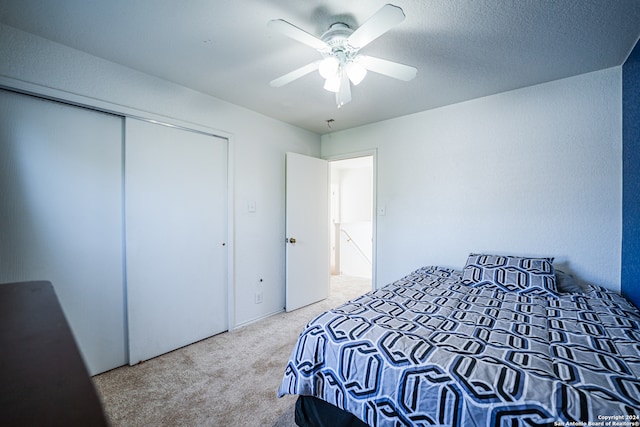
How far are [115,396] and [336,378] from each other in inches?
60.7

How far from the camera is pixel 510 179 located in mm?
2432

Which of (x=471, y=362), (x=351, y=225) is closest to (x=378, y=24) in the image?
(x=471, y=362)

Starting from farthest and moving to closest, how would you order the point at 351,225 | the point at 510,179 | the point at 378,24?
the point at 351,225, the point at 510,179, the point at 378,24

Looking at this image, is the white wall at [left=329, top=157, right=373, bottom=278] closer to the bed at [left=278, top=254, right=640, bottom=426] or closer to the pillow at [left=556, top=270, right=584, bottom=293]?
the pillow at [left=556, top=270, right=584, bottom=293]

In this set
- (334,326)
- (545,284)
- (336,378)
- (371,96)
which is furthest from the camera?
(371,96)

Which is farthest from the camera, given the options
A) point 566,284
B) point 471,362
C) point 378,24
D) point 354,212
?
point 354,212

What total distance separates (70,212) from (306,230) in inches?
87.9

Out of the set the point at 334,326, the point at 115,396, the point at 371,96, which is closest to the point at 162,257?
the point at 115,396

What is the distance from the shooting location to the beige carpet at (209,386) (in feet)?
5.15

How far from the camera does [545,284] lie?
1.94 metres

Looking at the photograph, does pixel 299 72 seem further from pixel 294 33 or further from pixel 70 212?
pixel 70 212

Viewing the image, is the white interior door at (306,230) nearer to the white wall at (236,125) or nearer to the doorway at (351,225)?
the white wall at (236,125)

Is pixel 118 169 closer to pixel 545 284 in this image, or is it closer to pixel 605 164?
pixel 545 284

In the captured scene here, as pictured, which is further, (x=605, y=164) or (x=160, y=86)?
(x=160, y=86)
